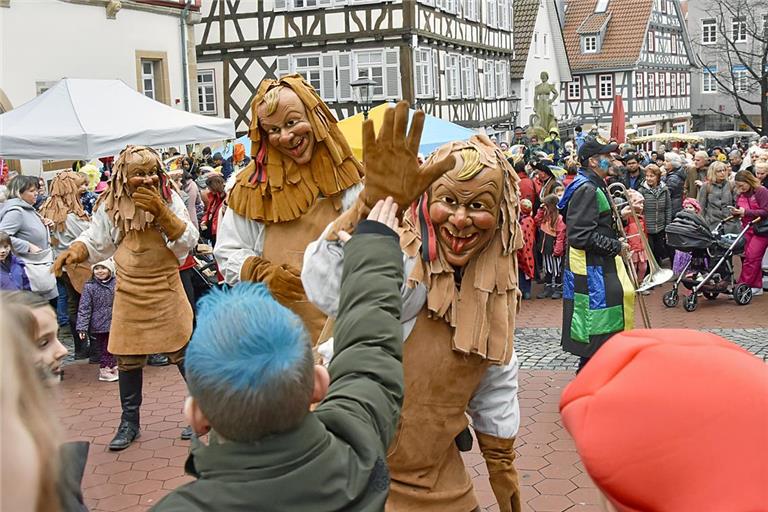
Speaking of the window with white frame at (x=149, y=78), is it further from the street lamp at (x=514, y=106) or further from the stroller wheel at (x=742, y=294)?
the street lamp at (x=514, y=106)

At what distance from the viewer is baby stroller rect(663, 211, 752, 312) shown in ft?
30.9

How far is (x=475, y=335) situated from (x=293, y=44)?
22453 mm

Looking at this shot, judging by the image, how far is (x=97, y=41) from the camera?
54.6ft

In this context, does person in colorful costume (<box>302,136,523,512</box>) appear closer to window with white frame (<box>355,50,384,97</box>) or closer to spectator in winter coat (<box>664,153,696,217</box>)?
spectator in winter coat (<box>664,153,696,217</box>)

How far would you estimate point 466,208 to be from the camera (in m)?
3.15

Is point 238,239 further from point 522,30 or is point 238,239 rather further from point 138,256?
point 522,30

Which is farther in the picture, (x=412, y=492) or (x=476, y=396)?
(x=476, y=396)

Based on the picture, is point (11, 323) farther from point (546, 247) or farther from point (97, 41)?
point (97, 41)

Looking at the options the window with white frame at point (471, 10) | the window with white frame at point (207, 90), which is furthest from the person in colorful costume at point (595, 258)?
the window with white frame at point (471, 10)

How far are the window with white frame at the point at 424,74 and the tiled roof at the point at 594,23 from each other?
68.8 feet

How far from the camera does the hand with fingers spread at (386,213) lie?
220cm

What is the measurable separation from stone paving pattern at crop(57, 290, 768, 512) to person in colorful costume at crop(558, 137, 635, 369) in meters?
0.73

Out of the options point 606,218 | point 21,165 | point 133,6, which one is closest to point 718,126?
point 133,6

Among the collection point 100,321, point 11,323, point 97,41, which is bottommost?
point 100,321
